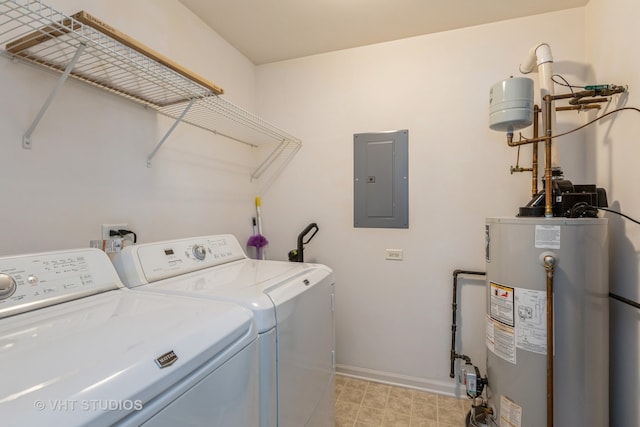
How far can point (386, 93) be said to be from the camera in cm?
223

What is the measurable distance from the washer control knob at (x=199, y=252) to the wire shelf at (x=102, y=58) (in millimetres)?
596

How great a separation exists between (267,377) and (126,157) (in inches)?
50.1

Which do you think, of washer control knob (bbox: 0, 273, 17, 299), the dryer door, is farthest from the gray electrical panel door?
washer control knob (bbox: 0, 273, 17, 299)

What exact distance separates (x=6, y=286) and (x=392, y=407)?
2.14 m

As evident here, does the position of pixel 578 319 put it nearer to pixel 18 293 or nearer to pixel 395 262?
pixel 395 262

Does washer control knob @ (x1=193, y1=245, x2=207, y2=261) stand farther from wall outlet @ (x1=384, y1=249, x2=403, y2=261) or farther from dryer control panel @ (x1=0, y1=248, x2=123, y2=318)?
wall outlet @ (x1=384, y1=249, x2=403, y2=261)

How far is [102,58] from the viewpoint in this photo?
3.73 ft

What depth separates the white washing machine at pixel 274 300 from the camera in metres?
1.03

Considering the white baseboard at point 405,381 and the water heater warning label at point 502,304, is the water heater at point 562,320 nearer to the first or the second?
the water heater warning label at point 502,304

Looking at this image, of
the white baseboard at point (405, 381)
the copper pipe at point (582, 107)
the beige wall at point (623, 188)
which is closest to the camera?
the beige wall at point (623, 188)

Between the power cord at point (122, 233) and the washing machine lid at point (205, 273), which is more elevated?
the power cord at point (122, 233)

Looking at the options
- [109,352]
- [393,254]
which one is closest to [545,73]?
[393,254]

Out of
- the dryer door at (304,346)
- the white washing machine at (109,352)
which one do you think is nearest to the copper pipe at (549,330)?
the dryer door at (304,346)
